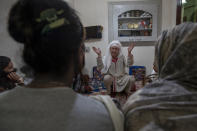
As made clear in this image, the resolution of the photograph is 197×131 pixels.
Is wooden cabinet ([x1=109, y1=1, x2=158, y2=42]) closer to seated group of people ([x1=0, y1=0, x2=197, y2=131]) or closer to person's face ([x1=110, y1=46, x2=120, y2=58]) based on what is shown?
person's face ([x1=110, y1=46, x2=120, y2=58])

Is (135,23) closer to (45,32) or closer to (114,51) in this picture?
(114,51)

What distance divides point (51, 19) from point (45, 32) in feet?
0.14

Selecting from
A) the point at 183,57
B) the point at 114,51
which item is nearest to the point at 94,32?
the point at 114,51

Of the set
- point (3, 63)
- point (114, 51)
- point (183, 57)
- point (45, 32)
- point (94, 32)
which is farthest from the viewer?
point (94, 32)

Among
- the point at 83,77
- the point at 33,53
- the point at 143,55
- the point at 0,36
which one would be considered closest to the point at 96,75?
the point at 83,77

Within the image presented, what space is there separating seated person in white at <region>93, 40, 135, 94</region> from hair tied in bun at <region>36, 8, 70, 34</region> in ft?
8.67

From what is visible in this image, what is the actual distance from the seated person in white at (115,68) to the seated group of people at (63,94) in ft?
8.08

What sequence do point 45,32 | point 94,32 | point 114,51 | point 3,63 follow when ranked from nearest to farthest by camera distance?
point 45,32, point 3,63, point 114,51, point 94,32

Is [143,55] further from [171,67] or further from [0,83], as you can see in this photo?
[171,67]

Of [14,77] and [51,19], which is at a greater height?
[51,19]

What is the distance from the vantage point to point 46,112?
1.77 ft

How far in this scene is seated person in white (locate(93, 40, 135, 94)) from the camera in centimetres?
315

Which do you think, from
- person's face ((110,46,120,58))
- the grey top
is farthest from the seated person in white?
the grey top

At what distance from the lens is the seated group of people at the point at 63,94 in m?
0.53
